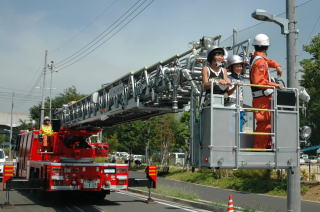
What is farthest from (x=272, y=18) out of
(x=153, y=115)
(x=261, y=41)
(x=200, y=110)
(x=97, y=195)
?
(x=97, y=195)

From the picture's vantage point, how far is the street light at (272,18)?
296 inches

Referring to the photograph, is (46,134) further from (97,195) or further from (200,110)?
(200,110)

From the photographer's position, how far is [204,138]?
20.1 ft

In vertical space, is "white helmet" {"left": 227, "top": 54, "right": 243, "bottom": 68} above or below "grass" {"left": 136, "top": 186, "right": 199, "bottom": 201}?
above

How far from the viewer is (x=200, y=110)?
635 centimetres

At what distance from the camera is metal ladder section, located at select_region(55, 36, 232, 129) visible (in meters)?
8.88

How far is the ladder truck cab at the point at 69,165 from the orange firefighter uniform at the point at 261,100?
716 centimetres

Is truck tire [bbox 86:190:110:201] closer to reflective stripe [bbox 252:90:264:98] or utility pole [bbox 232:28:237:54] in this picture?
utility pole [bbox 232:28:237:54]

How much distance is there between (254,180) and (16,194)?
35.9ft

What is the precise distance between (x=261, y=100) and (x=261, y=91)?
0.46 ft

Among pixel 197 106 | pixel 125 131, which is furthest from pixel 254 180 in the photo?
pixel 125 131

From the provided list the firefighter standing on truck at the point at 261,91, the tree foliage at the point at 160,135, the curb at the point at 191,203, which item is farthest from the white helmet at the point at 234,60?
the tree foliage at the point at 160,135

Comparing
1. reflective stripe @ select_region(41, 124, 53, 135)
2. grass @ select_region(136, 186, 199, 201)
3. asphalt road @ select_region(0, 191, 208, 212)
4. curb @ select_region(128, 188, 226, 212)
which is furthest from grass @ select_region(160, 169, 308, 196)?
reflective stripe @ select_region(41, 124, 53, 135)

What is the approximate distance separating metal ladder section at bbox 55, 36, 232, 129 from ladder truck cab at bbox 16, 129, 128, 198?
2.42 ft
